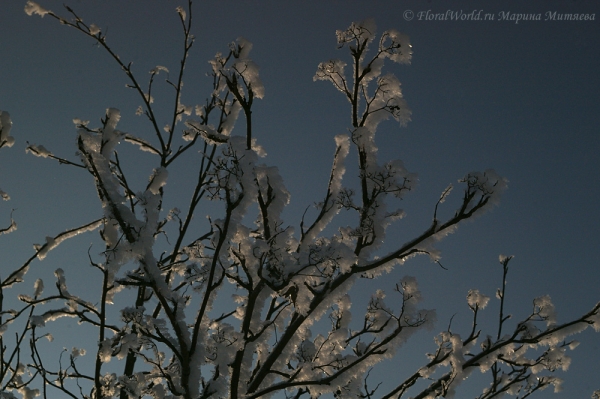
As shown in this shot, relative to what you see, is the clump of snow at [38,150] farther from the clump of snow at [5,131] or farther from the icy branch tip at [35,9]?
the icy branch tip at [35,9]

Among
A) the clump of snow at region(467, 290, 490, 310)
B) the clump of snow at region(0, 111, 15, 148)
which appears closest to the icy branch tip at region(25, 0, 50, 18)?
the clump of snow at region(0, 111, 15, 148)

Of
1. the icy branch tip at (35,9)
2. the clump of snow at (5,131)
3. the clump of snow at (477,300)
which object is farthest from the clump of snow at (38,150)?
the clump of snow at (477,300)

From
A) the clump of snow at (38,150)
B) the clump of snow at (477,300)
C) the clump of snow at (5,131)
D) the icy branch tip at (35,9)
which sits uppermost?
the icy branch tip at (35,9)

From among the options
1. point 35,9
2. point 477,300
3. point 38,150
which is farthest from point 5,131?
point 477,300

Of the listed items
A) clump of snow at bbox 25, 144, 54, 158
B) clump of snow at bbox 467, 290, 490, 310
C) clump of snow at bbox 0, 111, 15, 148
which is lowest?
clump of snow at bbox 467, 290, 490, 310

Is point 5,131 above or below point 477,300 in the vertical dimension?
above

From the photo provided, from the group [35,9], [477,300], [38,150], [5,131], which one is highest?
[35,9]

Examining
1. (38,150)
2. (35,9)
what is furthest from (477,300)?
(35,9)

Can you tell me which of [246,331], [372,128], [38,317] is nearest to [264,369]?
[246,331]

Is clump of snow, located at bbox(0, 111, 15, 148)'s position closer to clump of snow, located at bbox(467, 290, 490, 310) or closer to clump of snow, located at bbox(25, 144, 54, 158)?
clump of snow, located at bbox(25, 144, 54, 158)

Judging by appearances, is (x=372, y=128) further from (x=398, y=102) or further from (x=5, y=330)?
(x=5, y=330)

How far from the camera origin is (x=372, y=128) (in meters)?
3.83

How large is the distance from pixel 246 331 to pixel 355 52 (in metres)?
2.51

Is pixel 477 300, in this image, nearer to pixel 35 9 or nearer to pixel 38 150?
pixel 38 150
